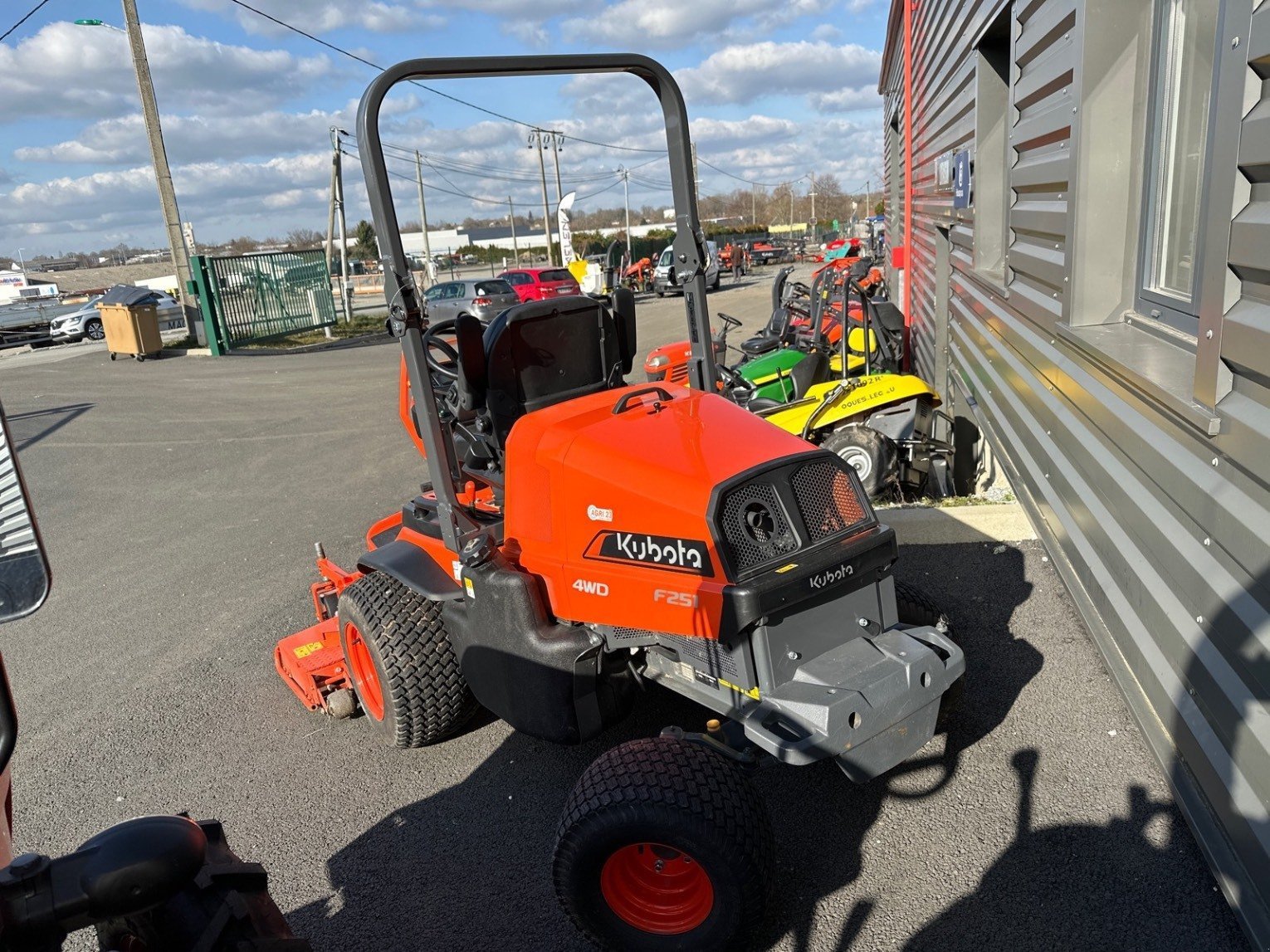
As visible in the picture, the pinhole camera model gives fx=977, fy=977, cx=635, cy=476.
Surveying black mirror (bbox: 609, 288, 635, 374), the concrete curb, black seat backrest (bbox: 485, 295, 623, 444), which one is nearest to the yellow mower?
the concrete curb

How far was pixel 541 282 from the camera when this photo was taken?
82.4 feet

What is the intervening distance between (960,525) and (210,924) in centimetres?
439

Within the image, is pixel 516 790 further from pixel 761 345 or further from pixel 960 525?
pixel 761 345

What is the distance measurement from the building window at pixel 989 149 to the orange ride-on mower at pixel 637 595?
11.2 feet

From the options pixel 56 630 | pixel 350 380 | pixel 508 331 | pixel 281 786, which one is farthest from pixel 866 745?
pixel 350 380

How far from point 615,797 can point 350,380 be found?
13.7 metres

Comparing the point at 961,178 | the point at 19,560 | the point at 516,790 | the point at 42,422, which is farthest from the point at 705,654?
the point at 42,422

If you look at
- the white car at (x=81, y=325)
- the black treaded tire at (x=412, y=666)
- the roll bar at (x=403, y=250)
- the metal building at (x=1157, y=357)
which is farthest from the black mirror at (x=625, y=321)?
the white car at (x=81, y=325)

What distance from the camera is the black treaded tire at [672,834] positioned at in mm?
2537

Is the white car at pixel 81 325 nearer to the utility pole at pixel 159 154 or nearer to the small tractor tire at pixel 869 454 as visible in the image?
the utility pole at pixel 159 154

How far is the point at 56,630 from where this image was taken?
18.7 feet

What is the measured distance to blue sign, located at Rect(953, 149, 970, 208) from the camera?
6758mm

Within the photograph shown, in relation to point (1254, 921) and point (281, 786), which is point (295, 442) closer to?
point (281, 786)

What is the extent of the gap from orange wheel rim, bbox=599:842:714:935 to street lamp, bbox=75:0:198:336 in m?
19.5
